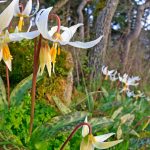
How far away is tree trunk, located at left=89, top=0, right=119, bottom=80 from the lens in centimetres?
454

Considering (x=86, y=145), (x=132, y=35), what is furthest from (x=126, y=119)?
(x=132, y=35)

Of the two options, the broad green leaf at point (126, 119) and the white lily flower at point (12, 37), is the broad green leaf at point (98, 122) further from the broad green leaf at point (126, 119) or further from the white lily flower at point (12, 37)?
the white lily flower at point (12, 37)

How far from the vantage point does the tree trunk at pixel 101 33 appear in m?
4.54

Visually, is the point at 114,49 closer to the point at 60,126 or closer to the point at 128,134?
the point at 128,134

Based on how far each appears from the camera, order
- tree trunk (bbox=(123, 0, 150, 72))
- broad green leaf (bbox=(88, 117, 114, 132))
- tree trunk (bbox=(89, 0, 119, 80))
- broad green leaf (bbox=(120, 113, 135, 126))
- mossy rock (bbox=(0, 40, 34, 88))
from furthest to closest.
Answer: tree trunk (bbox=(123, 0, 150, 72)), tree trunk (bbox=(89, 0, 119, 80)), mossy rock (bbox=(0, 40, 34, 88)), broad green leaf (bbox=(120, 113, 135, 126)), broad green leaf (bbox=(88, 117, 114, 132))

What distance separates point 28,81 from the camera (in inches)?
72.1

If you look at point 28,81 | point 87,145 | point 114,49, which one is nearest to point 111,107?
point 28,81

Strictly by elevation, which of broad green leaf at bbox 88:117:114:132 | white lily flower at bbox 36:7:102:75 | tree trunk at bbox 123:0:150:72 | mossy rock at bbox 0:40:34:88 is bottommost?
tree trunk at bbox 123:0:150:72

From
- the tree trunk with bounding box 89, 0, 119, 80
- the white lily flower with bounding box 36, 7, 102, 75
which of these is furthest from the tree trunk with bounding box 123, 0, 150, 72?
the white lily flower with bounding box 36, 7, 102, 75

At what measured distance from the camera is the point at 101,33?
454 centimetres

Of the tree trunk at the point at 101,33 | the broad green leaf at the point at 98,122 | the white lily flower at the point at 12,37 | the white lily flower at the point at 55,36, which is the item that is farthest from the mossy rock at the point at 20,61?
the tree trunk at the point at 101,33

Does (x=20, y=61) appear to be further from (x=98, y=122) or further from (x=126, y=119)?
(x=98, y=122)

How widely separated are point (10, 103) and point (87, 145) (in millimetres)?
710

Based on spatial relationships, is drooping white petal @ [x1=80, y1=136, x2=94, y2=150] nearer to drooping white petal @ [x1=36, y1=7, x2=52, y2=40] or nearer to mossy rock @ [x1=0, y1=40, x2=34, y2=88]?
drooping white petal @ [x1=36, y1=7, x2=52, y2=40]
